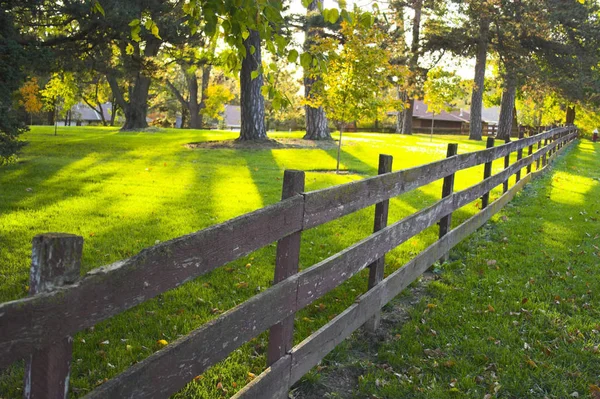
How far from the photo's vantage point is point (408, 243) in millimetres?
7520

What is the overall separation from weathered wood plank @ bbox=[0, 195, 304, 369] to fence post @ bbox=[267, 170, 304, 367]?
0.19 m

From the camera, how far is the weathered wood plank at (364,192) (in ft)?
11.0

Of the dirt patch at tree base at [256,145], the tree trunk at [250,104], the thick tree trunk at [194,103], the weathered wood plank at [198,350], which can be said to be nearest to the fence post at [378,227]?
the weathered wood plank at [198,350]

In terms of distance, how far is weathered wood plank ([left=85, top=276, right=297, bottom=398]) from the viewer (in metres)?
1.98

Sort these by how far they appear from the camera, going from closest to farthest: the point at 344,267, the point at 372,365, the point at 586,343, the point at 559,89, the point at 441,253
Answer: the point at 344,267
the point at 372,365
the point at 586,343
the point at 441,253
the point at 559,89

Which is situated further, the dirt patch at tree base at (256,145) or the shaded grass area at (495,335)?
the dirt patch at tree base at (256,145)

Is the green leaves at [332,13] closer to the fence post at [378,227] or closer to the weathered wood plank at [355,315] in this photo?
the fence post at [378,227]

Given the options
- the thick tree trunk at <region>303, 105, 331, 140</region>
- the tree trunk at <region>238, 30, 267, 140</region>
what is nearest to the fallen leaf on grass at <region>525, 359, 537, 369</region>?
the tree trunk at <region>238, 30, 267, 140</region>

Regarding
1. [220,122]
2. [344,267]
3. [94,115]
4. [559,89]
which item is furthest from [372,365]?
[94,115]

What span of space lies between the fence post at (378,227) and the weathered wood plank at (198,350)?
157 cm

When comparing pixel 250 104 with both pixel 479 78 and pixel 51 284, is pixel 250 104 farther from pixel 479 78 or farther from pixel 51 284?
pixel 51 284

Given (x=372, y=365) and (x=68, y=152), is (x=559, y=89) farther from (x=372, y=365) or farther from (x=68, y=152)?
(x=372, y=365)

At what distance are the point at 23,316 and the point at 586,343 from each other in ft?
14.9

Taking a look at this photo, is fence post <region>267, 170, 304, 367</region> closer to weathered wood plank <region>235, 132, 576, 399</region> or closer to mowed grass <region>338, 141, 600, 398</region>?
weathered wood plank <region>235, 132, 576, 399</region>
